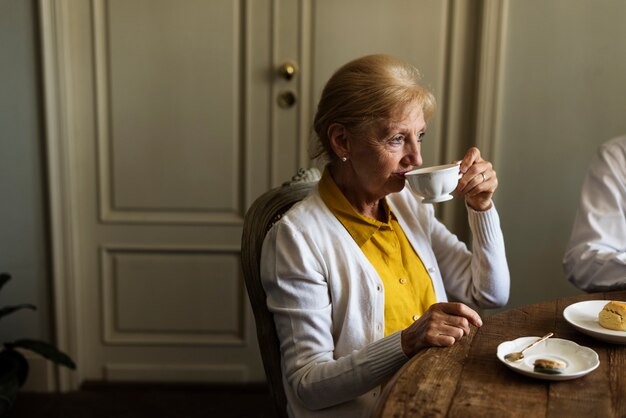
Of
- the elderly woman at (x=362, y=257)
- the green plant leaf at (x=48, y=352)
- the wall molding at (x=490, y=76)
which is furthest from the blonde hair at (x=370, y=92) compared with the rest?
the green plant leaf at (x=48, y=352)

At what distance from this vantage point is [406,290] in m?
1.55

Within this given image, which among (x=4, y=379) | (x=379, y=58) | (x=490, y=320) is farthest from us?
(x=4, y=379)

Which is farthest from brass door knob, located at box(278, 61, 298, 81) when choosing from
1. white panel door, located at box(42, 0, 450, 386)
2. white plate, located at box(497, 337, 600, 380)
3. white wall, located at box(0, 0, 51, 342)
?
white plate, located at box(497, 337, 600, 380)

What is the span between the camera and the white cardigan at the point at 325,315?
4.42ft

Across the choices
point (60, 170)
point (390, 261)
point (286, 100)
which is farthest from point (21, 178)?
point (390, 261)

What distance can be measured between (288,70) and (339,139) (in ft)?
3.87

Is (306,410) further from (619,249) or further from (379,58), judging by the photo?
(619,249)

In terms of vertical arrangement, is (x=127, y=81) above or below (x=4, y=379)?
above

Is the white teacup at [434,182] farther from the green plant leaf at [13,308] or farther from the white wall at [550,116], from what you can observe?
the green plant leaf at [13,308]

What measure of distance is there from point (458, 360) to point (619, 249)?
2.97 ft

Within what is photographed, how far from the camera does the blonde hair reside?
1.47 m

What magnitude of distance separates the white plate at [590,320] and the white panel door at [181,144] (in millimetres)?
1332

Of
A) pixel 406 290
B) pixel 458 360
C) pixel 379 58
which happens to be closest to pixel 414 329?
pixel 458 360

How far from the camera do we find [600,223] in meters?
1.93
